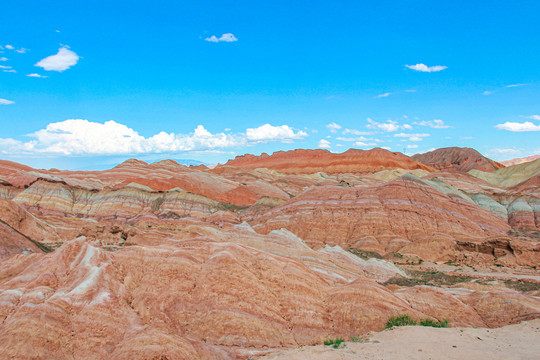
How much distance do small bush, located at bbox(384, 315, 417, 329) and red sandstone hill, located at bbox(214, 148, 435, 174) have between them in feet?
480

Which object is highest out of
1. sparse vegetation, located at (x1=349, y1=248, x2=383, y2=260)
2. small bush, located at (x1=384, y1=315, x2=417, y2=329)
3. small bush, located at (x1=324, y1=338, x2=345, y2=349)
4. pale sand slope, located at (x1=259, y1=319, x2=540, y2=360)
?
pale sand slope, located at (x1=259, y1=319, x2=540, y2=360)

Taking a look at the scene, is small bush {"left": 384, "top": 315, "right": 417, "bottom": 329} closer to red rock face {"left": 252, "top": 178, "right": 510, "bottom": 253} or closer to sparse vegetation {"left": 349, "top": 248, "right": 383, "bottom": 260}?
sparse vegetation {"left": 349, "top": 248, "right": 383, "bottom": 260}

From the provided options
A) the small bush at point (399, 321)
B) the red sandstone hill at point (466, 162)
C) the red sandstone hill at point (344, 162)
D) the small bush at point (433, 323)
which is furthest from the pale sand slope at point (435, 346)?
the red sandstone hill at point (466, 162)

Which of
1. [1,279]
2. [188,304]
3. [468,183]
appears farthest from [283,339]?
[468,183]

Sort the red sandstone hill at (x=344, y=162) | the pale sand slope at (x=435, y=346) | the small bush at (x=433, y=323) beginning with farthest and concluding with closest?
the red sandstone hill at (x=344, y=162), the small bush at (x=433, y=323), the pale sand slope at (x=435, y=346)

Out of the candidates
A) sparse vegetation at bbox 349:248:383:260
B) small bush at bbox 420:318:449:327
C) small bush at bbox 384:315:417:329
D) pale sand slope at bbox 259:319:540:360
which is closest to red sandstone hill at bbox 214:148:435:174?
sparse vegetation at bbox 349:248:383:260

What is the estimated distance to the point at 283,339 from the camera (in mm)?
12547

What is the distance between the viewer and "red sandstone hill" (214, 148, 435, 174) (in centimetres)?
16025

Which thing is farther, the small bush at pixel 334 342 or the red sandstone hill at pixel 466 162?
the red sandstone hill at pixel 466 162

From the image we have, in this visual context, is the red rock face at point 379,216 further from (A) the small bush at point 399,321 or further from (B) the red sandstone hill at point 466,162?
(B) the red sandstone hill at point 466,162

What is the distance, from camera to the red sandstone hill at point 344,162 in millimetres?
160250

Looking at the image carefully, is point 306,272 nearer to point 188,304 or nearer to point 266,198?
point 188,304

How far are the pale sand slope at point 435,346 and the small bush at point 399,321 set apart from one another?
0.73 m

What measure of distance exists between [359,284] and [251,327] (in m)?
4.65
